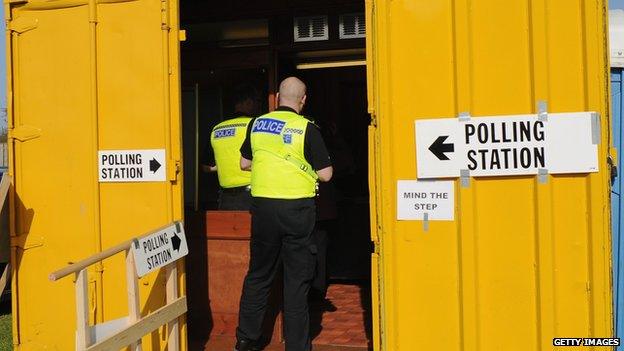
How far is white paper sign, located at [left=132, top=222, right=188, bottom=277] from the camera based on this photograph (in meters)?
4.09

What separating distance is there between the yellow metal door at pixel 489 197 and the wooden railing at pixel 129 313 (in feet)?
4.61

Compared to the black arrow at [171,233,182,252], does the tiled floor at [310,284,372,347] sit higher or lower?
lower

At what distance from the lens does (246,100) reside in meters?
5.91

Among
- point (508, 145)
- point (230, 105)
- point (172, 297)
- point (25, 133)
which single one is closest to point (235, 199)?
point (230, 105)

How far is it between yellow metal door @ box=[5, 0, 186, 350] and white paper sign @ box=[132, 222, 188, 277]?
0.21 meters

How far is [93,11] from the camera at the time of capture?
15.4 feet

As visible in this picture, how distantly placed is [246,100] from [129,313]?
2398mm

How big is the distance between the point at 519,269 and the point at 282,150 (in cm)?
177

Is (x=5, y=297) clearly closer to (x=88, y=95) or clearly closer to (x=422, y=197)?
(x=88, y=95)

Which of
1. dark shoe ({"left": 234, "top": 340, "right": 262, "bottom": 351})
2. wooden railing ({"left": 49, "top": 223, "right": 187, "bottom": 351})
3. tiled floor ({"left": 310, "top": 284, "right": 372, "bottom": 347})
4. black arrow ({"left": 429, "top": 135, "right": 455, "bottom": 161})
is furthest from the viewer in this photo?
tiled floor ({"left": 310, "top": 284, "right": 372, "bottom": 347})

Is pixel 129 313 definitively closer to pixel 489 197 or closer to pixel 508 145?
pixel 489 197

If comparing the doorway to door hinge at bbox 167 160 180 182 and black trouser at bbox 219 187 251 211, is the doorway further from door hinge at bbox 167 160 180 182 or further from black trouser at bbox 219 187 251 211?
door hinge at bbox 167 160 180 182

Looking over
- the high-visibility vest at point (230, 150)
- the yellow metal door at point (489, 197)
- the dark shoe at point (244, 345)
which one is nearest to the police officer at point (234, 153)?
the high-visibility vest at point (230, 150)

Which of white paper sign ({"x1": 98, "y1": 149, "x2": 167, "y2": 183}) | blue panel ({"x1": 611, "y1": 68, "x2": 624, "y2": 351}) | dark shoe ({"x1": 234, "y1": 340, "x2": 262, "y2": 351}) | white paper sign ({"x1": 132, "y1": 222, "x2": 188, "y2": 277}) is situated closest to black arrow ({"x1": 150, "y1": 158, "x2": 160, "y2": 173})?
white paper sign ({"x1": 98, "y1": 149, "x2": 167, "y2": 183})
